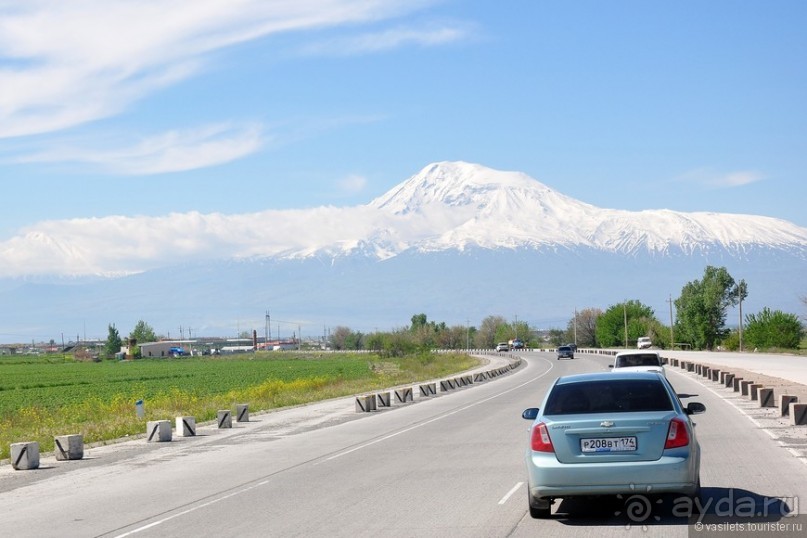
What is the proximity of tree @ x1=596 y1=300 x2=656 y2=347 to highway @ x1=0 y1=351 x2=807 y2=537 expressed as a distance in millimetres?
140459

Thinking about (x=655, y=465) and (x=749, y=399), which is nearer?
(x=655, y=465)

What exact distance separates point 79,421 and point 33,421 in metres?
1.36

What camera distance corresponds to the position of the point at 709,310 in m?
142

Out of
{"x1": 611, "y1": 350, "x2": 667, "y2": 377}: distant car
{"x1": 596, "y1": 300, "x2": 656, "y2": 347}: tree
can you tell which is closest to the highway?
{"x1": 611, "y1": 350, "x2": 667, "y2": 377}: distant car

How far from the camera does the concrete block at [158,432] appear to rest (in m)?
26.6

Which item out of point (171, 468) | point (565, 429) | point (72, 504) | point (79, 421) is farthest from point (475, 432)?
point (79, 421)

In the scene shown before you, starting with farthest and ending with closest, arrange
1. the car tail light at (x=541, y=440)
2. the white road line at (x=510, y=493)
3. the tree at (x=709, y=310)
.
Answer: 1. the tree at (x=709, y=310)
2. the white road line at (x=510, y=493)
3. the car tail light at (x=541, y=440)

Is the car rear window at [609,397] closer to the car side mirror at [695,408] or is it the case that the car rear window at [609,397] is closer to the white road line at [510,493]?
the car side mirror at [695,408]

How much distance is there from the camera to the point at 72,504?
15.4 m

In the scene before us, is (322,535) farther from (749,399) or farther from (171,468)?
(749,399)

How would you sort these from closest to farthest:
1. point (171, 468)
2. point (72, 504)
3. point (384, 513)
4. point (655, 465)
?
point (655, 465) → point (384, 513) → point (72, 504) → point (171, 468)

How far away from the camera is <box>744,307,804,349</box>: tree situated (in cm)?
11281

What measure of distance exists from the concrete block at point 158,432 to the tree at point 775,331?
96.3 metres

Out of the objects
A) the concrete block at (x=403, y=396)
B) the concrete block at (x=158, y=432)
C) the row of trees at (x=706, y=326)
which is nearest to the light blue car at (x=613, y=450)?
the concrete block at (x=158, y=432)
